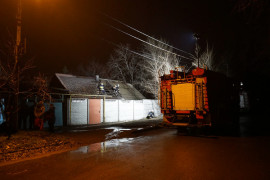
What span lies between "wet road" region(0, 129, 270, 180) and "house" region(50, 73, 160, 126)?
Result: 346 inches

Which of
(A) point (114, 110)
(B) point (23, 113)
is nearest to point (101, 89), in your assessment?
(A) point (114, 110)

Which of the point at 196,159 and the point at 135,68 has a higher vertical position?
the point at 135,68

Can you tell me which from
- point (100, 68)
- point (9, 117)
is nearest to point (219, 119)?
point (9, 117)

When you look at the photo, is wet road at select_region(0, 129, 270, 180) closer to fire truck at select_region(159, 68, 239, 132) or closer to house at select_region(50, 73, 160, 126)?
fire truck at select_region(159, 68, 239, 132)

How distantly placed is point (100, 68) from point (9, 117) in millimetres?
38857

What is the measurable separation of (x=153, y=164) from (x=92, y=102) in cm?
1293

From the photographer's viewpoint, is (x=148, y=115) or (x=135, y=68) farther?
(x=135, y=68)

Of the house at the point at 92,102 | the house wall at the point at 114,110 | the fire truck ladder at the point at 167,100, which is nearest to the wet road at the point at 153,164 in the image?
the fire truck ladder at the point at 167,100

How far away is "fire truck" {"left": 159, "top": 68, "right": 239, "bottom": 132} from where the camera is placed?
10.1m

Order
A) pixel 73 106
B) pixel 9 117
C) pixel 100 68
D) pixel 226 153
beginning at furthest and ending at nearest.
Answer: pixel 100 68
pixel 73 106
pixel 9 117
pixel 226 153

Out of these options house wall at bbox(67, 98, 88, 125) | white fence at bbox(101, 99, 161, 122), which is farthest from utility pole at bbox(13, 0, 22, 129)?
white fence at bbox(101, 99, 161, 122)

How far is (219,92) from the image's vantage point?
1129 cm

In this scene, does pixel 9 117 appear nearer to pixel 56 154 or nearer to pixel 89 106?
pixel 56 154

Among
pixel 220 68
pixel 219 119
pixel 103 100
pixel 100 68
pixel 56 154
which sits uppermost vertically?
pixel 100 68
